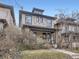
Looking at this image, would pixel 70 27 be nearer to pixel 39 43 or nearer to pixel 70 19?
pixel 70 19

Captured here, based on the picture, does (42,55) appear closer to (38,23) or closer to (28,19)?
(28,19)

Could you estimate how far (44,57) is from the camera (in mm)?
10680

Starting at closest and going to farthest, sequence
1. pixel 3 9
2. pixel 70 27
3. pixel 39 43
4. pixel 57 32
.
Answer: pixel 39 43, pixel 3 9, pixel 57 32, pixel 70 27

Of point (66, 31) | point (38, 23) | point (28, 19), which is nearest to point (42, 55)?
point (28, 19)

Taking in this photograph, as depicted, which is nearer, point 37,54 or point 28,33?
point 37,54

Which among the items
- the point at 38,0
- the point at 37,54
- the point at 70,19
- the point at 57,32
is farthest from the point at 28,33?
the point at 70,19

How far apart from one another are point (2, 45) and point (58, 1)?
20.5 feet

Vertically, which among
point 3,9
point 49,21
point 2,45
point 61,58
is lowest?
point 61,58

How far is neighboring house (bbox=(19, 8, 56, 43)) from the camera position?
22.1m

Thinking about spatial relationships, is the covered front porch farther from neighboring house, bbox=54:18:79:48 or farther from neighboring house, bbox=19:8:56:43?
neighboring house, bbox=54:18:79:48

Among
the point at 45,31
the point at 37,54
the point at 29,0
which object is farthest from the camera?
the point at 45,31

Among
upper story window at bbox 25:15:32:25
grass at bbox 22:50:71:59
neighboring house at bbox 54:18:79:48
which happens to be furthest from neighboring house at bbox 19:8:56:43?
grass at bbox 22:50:71:59

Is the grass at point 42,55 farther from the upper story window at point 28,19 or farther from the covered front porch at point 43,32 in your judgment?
the upper story window at point 28,19

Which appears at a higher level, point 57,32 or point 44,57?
point 57,32
